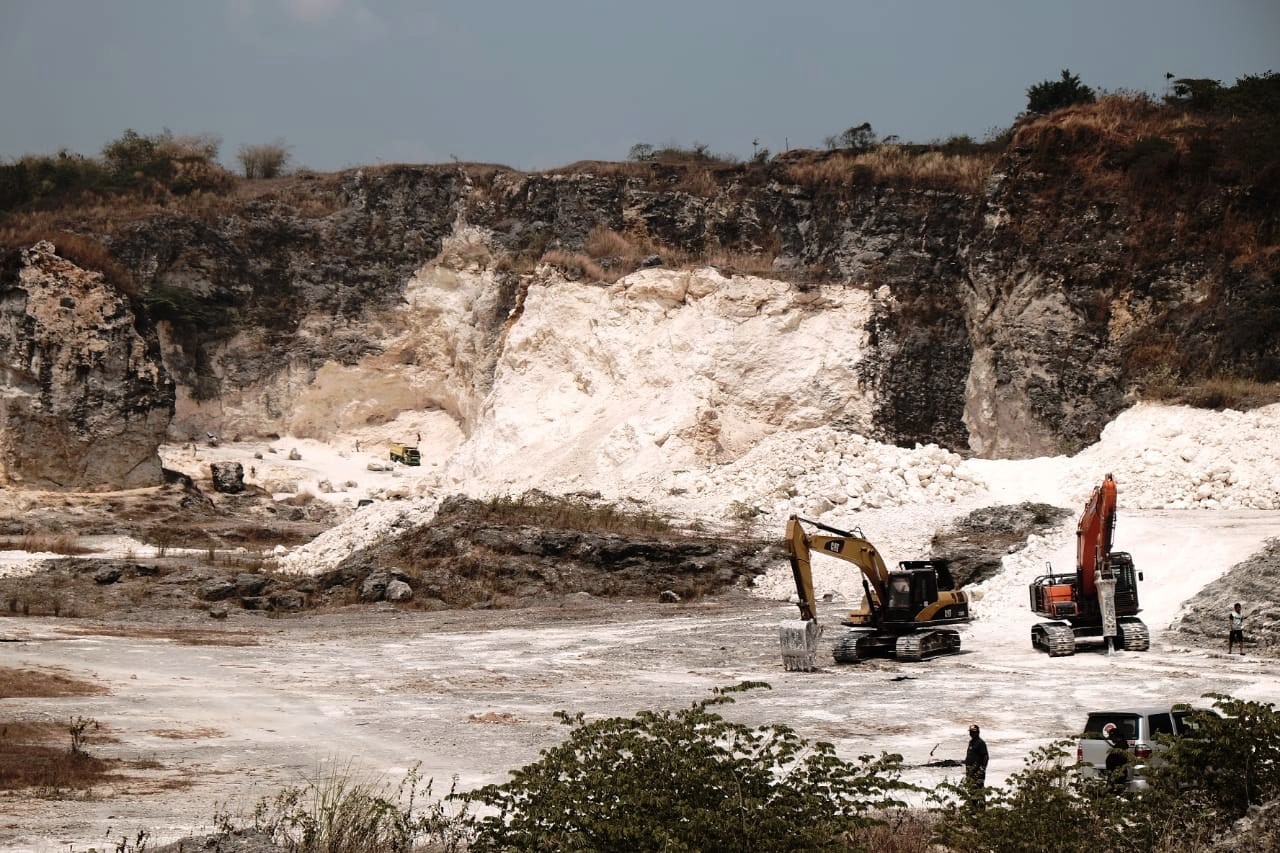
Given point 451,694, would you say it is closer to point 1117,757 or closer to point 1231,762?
point 1117,757

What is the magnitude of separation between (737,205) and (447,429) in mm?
15639

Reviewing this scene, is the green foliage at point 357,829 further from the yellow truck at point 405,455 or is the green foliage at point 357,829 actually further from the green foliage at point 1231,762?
the yellow truck at point 405,455

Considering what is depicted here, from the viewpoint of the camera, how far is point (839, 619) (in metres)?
26.6

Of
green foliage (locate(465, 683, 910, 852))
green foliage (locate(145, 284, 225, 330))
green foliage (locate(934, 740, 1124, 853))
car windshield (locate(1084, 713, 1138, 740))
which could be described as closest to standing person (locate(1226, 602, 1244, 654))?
car windshield (locate(1084, 713, 1138, 740))

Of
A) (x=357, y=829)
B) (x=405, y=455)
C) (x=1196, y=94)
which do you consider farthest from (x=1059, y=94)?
(x=357, y=829)

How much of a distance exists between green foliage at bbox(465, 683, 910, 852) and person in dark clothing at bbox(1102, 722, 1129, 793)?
233 cm

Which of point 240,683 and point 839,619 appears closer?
point 240,683

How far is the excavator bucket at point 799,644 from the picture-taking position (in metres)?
20.2

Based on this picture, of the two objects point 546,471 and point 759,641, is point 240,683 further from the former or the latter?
point 546,471

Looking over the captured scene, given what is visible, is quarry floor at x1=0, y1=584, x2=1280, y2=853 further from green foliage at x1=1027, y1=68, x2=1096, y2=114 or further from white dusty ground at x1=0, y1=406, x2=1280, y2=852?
green foliage at x1=1027, y1=68, x2=1096, y2=114

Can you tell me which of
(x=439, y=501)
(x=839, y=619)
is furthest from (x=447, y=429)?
(x=839, y=619)

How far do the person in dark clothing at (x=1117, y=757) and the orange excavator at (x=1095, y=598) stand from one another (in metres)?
10.2

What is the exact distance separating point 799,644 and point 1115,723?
359 inches

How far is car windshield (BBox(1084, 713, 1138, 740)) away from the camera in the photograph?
11.2m
